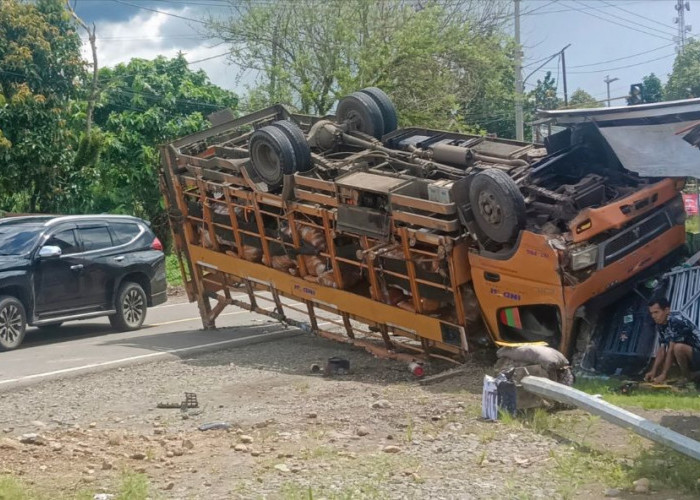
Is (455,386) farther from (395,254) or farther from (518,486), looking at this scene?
(518,486)

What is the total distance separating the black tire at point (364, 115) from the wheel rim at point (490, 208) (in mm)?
3750

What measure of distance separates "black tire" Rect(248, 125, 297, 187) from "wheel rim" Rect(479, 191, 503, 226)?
306 cm

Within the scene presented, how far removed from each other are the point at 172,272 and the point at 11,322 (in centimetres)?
1302

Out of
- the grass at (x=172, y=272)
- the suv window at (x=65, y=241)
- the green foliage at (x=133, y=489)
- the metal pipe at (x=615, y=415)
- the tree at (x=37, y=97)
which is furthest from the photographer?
the grass at (x=172, y=272)

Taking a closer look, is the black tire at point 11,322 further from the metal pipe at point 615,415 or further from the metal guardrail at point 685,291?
the metal guardrail at point 685,291

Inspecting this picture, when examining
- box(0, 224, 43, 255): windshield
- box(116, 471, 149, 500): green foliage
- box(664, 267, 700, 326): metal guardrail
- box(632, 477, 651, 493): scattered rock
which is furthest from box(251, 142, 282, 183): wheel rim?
box(632, 477, 651, 493): scattered rock

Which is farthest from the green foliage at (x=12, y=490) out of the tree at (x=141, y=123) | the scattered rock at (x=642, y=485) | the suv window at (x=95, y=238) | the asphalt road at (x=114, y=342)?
the tree at (x=141, y=123)

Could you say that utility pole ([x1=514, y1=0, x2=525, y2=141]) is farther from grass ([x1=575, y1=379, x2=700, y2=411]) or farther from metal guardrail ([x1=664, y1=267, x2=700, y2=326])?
grass ([x1=575, y1=379, x2=700, y2=411])

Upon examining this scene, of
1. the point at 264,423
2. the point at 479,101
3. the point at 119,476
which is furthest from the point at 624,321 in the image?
the point at 479,101

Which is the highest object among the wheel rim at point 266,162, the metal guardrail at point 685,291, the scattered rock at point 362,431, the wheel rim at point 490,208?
the wheel rim at point 266,162

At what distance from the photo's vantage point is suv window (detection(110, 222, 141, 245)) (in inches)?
585

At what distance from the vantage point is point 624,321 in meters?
9.77

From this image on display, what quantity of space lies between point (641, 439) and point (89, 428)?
443 centimetres

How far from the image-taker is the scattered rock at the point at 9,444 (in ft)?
22.9
